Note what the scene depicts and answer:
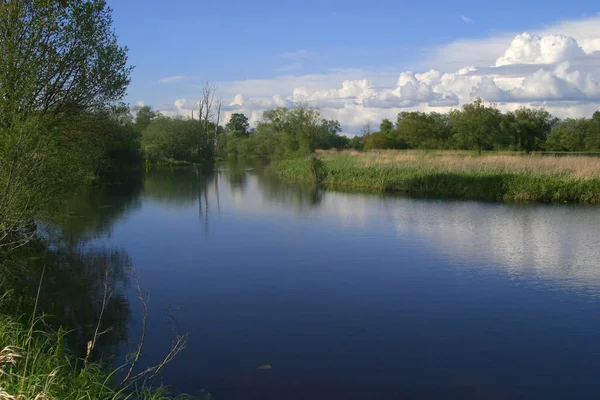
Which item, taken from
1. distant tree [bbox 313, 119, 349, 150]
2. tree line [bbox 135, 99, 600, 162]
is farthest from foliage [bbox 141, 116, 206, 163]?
distant tree [bbox 313, 119, 349, 150]

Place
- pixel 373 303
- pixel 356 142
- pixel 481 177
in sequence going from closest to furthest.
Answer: pixel 373 303, pixel 481 177, pixel 356 142

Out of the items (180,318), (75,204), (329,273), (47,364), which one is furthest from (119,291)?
(75,204)

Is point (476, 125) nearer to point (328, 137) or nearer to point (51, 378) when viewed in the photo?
point (328, 137)

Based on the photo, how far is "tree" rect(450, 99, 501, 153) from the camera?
146ft

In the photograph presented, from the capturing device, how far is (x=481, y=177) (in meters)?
25.1

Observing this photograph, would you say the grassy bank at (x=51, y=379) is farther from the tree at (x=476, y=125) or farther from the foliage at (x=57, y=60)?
the tree at (x=476, y=125)

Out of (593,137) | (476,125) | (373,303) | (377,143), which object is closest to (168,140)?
(377,143)

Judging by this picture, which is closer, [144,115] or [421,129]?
[421,129]

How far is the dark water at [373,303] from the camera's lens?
669 centimetres

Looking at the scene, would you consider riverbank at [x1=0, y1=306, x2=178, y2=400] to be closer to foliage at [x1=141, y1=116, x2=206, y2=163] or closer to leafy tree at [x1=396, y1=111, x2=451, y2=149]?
leafy tree at [x1=396, y1=111, x2=451, y2=149]

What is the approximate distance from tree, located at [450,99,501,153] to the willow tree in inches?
1335

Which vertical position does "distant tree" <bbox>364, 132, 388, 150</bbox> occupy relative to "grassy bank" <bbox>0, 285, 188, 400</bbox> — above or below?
above

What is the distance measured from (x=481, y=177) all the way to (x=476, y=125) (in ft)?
69.4

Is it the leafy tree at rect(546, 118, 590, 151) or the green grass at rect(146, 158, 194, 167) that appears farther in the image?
the green grass at rect(146, 158, 194, 167)
